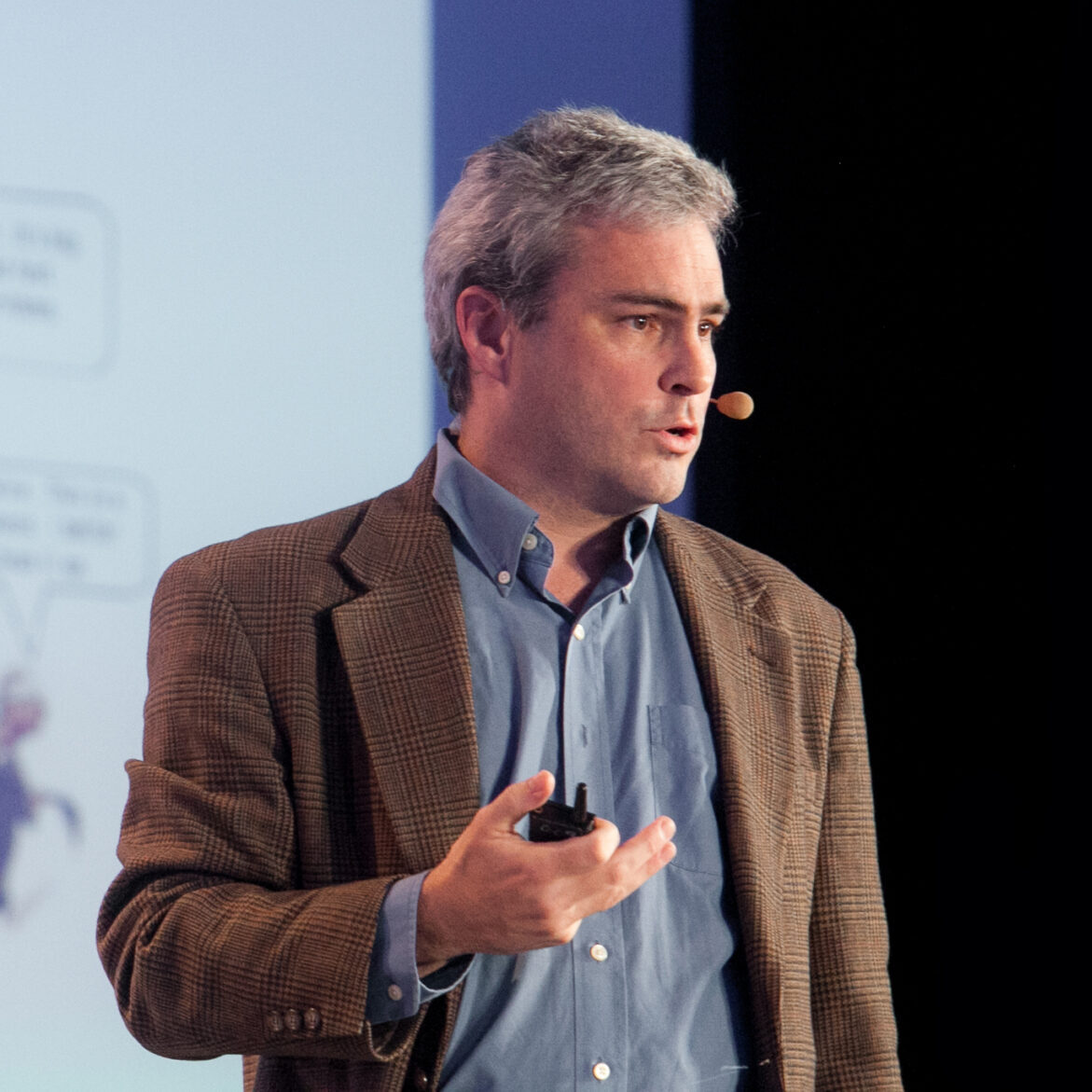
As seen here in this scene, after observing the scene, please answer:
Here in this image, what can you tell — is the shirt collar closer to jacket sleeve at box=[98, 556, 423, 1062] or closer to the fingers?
jacket sleeve at box=[98, 556, 423, 1062]

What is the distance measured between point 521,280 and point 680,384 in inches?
9.6

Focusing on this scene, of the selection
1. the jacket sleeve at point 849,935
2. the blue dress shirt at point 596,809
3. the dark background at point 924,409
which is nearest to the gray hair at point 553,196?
the blue dress shirt at point 596,809

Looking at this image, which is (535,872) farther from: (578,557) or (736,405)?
(736,405)

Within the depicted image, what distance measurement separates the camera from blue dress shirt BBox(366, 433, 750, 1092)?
1.51 metres

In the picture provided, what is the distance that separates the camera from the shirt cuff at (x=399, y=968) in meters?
1.41

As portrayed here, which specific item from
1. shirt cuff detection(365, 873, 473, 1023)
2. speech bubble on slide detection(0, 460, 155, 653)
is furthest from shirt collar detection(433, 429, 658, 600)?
speech bubble on slide detection(0, 460, 155, 653)

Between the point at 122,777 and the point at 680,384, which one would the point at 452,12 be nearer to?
the point at 680,384

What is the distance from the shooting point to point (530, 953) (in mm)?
1532

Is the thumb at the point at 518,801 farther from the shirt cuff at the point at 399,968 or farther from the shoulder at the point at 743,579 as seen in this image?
the shoulder at the point at 743,579

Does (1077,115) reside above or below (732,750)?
above

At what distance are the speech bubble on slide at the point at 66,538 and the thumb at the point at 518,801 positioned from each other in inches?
40.0

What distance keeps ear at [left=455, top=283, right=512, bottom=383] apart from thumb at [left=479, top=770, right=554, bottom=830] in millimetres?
694

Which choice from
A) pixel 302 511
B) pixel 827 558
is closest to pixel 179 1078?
pixel 302 511

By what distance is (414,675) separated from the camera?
1.62 m
